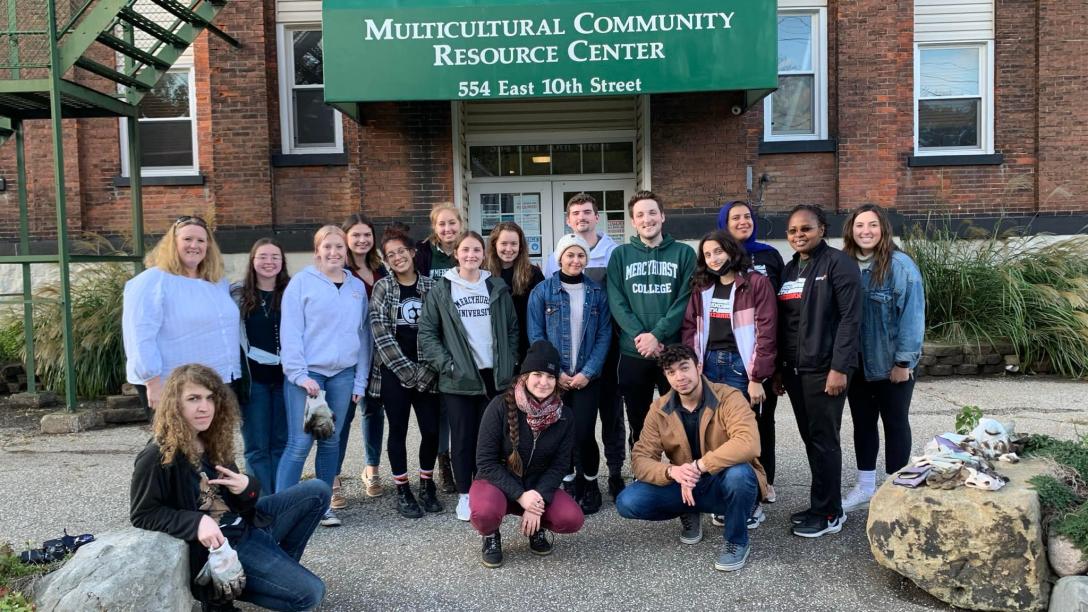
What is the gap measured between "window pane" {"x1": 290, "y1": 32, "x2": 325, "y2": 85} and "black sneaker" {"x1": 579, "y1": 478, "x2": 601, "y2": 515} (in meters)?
7.76

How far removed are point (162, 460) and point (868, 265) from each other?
12.6 ft

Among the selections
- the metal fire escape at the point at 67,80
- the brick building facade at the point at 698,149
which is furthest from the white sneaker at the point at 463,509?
the brick building facade at the point at 698,149

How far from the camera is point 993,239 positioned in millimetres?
9594

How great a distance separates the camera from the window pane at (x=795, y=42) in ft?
35.1

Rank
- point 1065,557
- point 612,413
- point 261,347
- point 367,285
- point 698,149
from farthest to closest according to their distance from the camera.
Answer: point 698,149 → point 367,285 → point 612,413 → point 261,347 → point 1065,557

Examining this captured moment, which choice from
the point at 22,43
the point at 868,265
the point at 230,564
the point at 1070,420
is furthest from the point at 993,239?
the point at 22,43

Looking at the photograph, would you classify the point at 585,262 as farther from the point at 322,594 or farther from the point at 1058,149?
the point at 1058,149

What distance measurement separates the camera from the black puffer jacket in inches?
167

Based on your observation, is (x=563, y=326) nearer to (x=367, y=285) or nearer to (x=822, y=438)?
(x=367, y=285)

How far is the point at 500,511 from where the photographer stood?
162 inches

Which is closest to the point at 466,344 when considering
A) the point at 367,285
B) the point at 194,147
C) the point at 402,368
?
the point at 402,368

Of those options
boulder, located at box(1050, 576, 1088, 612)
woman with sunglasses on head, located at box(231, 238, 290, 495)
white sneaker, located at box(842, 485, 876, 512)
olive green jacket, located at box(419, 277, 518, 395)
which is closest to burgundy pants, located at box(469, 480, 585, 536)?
olive green jacket, located at box(419, 277, 518, 395)

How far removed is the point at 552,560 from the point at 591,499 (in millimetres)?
790

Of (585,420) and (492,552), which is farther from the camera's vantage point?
(585,420)
